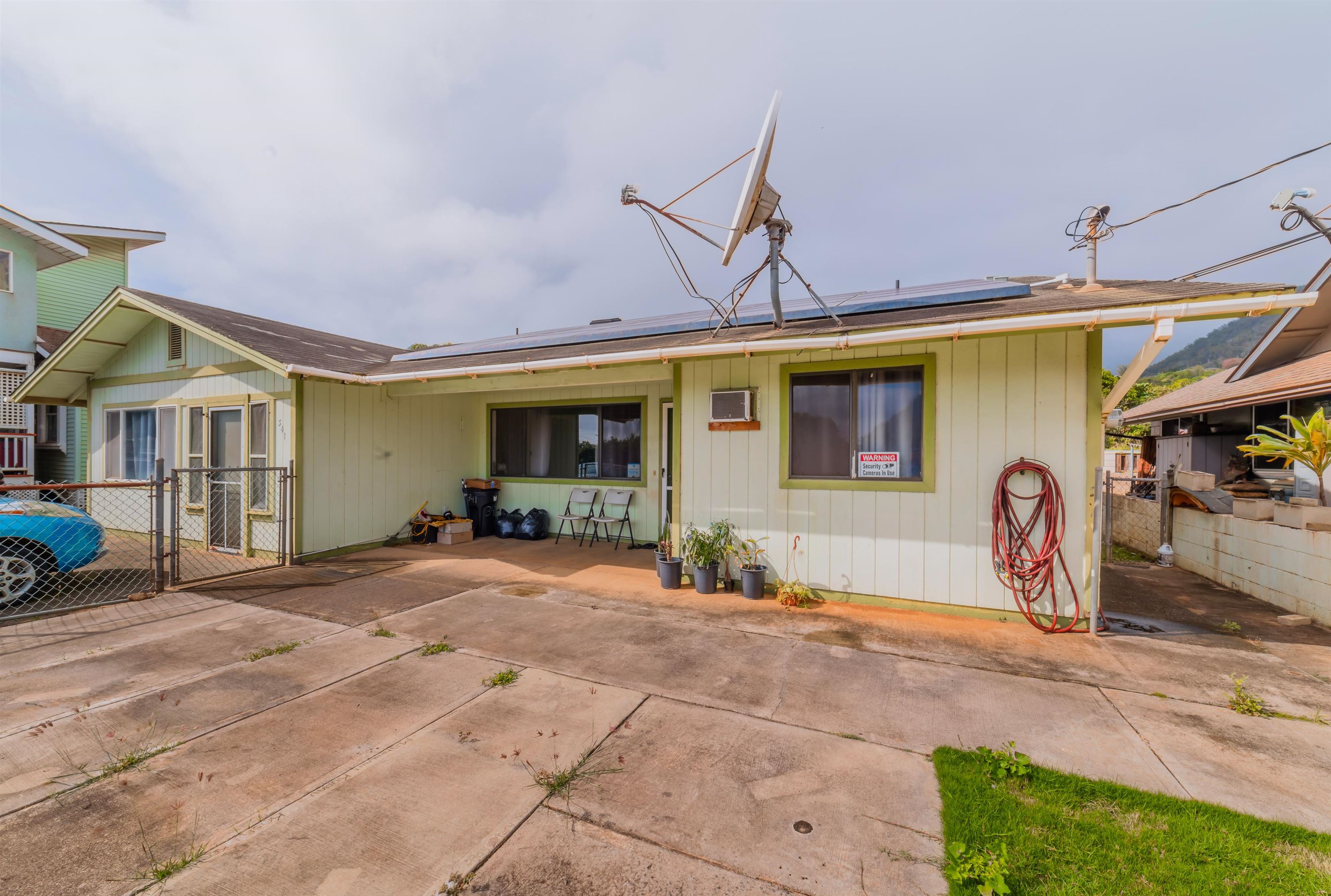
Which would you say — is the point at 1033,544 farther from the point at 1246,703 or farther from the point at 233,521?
the point at 233,521

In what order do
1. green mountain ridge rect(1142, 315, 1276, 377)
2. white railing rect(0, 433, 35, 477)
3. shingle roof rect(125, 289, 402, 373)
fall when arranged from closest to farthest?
shingle roof rect(125, 289, 402, 373)
white railing rect(0, 433, 35, 477)
green mountain ridge rect(1142, 315, 1276, 377)

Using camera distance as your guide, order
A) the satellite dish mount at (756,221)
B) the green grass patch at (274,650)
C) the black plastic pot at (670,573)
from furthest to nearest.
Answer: the black plastic pot at (670,573) → the satellite dish mount at (756,221) → the green grass patch at (274,650)

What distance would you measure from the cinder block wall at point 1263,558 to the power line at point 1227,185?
352 centimetres

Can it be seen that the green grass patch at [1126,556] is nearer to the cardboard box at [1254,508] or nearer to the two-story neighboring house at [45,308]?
the cardboard box at [1254,508]

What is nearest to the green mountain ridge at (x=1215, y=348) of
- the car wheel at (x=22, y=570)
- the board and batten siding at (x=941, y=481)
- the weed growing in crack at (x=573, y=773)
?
the board and batten siding at (x=941, y=481)

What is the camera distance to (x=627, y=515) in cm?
811

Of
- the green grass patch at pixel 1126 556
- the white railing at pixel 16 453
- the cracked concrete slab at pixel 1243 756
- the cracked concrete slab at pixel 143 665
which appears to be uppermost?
the white railing at pixel 16 453

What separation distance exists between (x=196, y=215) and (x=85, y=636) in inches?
576

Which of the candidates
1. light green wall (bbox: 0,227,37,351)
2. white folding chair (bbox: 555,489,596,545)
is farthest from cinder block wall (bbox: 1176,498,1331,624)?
light green wall (bbox: 0,227,37,351)

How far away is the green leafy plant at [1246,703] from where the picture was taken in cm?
298

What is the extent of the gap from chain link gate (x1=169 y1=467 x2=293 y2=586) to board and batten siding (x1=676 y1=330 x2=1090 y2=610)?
561cm

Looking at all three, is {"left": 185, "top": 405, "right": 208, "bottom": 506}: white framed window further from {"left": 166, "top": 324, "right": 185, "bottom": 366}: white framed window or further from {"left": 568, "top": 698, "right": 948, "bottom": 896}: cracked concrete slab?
A: {"left": 568, "top": 698, "right": 948, "bottom": 896}: cracked concrete slab

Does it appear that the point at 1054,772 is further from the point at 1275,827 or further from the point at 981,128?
the point at 981,128

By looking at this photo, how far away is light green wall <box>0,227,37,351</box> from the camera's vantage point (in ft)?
33.3
